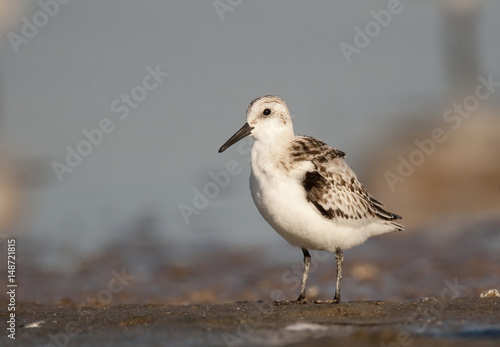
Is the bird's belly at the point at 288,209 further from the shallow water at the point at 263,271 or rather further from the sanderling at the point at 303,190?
the shallow water at the point at 263,271

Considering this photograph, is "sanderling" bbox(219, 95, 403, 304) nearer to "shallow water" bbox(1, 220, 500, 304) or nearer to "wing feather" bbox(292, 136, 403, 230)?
"wing feather" bbox(292, 136, 403, 230)

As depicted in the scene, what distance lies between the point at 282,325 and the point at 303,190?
6.11ft

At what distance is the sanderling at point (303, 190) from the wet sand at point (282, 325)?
2.50 ft

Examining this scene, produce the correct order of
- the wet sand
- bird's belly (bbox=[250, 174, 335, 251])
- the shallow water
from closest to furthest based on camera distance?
1. the wet sand
2. bird's belly (bbox=[250, 174, 335, 251])
3. the shallow water

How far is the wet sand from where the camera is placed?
635 cm

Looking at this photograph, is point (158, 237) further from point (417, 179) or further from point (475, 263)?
point (417, 179)

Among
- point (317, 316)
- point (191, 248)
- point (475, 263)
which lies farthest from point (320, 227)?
point (191, 248)

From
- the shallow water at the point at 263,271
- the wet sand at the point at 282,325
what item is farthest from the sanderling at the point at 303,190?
the shallow water at the point at 263,271

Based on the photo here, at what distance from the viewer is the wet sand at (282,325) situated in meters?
6.35

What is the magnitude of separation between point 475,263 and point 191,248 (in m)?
5.04

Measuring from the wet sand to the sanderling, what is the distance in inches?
30.0

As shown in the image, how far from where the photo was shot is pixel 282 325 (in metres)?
6.95

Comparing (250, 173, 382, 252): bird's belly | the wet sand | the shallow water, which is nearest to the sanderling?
(250, 173, 382, 252): bird's belly

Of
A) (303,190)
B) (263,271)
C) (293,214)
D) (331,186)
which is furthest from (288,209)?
(263,271)
